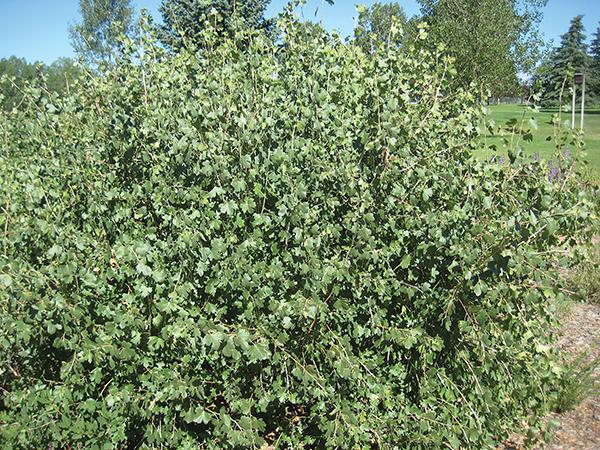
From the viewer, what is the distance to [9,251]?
2.39m

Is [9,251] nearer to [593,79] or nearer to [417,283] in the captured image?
[417,283]

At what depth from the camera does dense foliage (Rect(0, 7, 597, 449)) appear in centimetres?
211

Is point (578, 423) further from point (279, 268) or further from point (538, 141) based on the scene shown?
point (538, 141)

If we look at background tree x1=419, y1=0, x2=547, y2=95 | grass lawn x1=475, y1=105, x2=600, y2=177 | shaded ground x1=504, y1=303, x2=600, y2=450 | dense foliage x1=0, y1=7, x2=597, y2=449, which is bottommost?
shaded ground x1=504, y1=303, x2=600, y2=450

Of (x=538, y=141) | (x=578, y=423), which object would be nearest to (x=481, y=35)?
(x=538, y=141)

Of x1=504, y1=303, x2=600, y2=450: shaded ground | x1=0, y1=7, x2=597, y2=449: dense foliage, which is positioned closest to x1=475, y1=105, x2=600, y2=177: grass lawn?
x1=0, y1=7, x2=597, y2=449: dense foliage

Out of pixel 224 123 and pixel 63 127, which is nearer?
pixel 224 123

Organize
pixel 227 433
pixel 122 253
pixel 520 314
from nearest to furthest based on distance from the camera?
pixel 122 253 < pixel 227 433 < pixel 520 314

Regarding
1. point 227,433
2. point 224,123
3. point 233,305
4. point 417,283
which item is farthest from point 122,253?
point 417,283

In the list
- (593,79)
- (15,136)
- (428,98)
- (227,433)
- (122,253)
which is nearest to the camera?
(122,253)

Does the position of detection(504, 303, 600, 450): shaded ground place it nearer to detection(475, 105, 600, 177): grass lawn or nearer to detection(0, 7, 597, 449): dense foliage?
detection(0, 7, 597, 449): dense foliage

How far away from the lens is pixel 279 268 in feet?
7.11

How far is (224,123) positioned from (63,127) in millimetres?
1229

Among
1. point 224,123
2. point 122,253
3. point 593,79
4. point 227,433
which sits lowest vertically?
point 227,433
